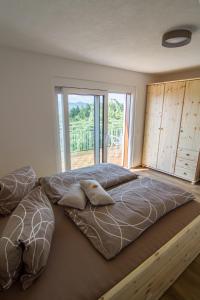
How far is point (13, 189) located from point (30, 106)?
1430 mm

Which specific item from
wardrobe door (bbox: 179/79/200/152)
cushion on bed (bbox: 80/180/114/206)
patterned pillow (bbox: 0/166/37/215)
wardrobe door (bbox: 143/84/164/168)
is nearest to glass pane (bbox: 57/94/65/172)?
patterned pillow (bbox: 0/166/37/215)

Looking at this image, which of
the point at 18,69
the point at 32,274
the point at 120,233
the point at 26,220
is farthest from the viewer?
the point at 18,69

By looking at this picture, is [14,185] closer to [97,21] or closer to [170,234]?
[170,234]

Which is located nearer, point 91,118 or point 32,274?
point 32,274

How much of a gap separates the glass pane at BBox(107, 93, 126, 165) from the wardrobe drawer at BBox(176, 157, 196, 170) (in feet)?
4.34

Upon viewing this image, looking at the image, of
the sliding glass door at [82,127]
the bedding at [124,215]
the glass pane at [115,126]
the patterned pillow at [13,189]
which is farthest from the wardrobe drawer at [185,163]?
the patterned pillow at [13,189]

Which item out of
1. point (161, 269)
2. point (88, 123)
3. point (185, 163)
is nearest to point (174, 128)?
point (185, 163)

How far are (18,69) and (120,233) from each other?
7.82 feet

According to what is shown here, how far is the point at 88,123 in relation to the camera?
10.5ft

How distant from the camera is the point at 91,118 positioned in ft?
10.6

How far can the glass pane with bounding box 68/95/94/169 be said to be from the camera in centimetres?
295

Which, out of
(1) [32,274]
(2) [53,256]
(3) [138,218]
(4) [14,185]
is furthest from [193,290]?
(4) [14,185]

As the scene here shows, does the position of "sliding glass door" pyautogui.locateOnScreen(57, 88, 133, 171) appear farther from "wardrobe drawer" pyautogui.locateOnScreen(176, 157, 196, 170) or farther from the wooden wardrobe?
"wardrobe drawer" pyautogui.locateOnScreen(176, 157, 196, 170)

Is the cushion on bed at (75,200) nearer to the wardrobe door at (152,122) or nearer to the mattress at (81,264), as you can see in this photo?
the mattress at (81,264)
